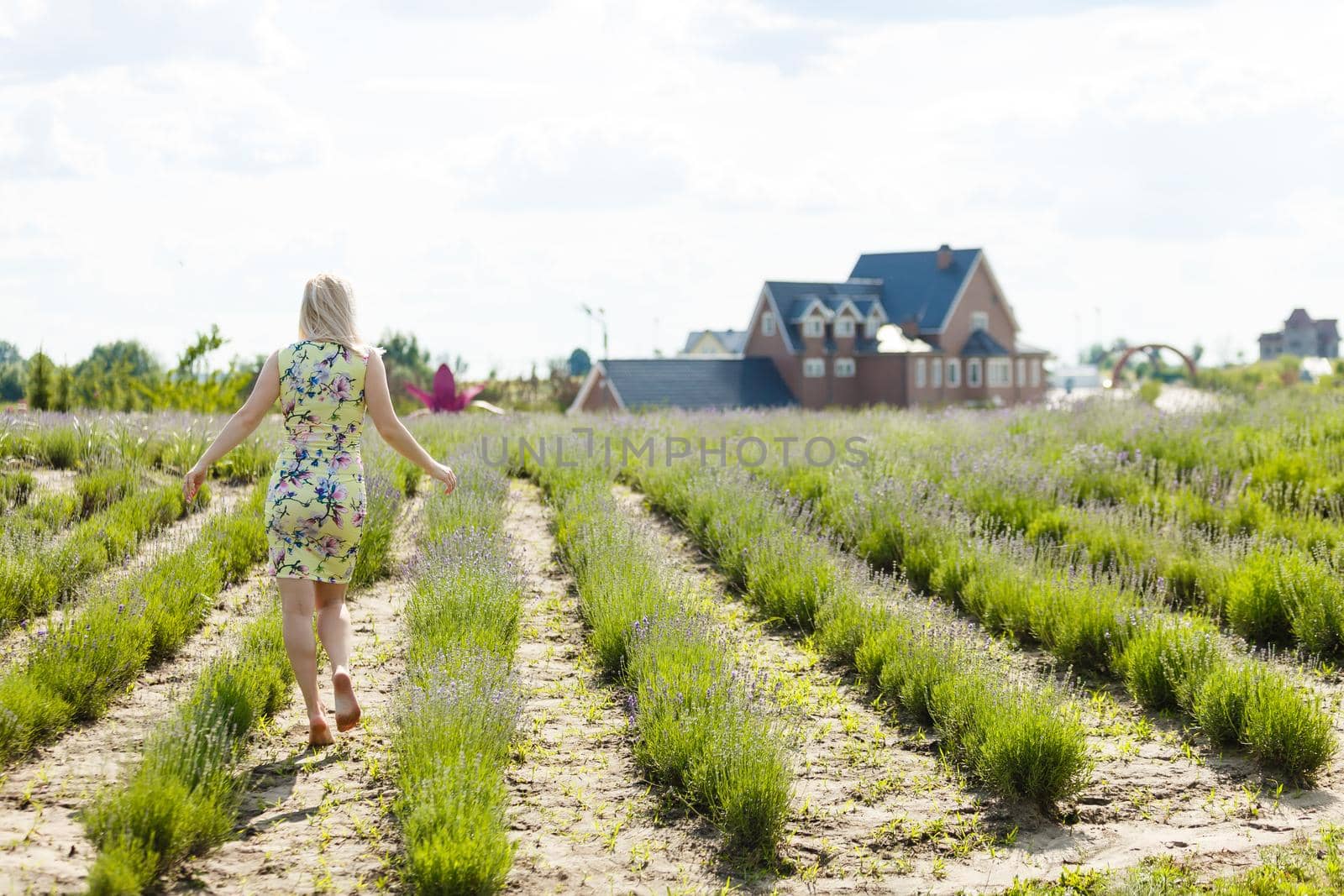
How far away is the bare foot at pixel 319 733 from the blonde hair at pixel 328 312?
5.27ft

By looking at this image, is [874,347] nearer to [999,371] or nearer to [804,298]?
[804,298]

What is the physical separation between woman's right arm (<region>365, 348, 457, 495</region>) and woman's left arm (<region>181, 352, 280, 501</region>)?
0.38 meters

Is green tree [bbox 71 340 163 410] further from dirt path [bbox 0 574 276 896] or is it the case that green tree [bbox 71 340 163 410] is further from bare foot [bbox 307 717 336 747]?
bare foot [bbox 307 717 336 747]

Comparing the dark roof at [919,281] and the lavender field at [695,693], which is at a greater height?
the dark roof at [919,281]

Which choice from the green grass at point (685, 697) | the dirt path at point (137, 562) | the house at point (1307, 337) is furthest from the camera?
the house at point (1307, 337)

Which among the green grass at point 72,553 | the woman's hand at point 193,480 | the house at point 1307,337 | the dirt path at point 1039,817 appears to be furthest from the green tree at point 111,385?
the house at point 1307,337

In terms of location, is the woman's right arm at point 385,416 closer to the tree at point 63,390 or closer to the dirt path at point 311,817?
the dirt path at point 311,817


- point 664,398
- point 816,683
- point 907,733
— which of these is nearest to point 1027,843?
point 907,733

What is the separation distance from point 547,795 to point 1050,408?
12.5 m

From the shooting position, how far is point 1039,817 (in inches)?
184

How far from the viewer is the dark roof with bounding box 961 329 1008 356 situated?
45906 millimetres

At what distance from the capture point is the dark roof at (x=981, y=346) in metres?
45.9

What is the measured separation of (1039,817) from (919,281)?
4338 centimetres

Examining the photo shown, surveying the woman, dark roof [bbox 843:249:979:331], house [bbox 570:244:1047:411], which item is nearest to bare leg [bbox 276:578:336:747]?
the woman
